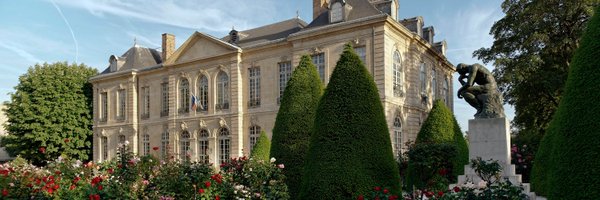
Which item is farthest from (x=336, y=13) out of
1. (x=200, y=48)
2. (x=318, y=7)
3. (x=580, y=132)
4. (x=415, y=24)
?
(x=580, y=132)

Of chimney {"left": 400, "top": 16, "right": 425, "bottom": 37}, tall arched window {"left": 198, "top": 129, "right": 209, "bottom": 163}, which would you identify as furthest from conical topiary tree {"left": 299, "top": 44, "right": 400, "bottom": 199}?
tall arched window {"left": 198, "top": 129, "right": 209, "bottom": 163}

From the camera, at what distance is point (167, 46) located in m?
33.1

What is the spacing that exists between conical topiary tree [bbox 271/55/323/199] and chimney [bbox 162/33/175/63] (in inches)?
866

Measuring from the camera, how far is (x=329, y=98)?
997cm

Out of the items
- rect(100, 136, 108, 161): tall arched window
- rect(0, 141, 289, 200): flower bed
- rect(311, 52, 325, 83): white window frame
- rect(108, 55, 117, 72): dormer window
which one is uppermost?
rect(108, 55, 117, 72): dormer window

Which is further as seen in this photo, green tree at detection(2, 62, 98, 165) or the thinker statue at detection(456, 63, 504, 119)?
green tree at detection(2, 62, 98, 165)

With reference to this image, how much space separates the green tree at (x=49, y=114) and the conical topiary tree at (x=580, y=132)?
35152 mm

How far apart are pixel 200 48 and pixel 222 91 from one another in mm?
3064

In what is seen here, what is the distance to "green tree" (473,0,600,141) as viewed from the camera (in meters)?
21.9

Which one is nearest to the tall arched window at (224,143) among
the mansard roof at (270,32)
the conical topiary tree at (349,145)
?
the mansard roof at (270,32)

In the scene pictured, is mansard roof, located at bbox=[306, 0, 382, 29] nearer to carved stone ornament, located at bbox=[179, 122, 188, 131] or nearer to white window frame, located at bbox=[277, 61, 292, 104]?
white window frame, located at bbox=[277, 61, 292, 104]

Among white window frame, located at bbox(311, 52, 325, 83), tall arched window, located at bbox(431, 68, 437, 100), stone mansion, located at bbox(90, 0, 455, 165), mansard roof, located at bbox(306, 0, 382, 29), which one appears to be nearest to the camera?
mansard roof, located at bbox(306, 0, 382, 29)

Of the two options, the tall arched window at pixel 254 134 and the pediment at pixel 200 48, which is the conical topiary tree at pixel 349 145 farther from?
the pediment at pixel 200 48

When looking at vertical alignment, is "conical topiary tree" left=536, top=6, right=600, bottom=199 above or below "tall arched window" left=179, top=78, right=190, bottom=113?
below
